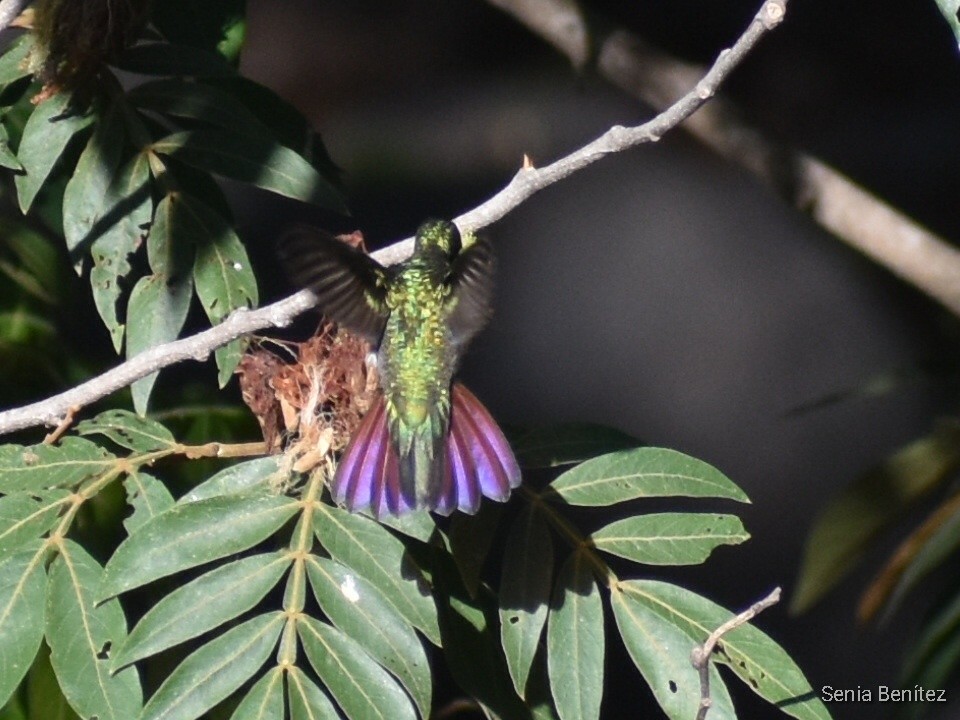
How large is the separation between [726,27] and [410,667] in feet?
13.2

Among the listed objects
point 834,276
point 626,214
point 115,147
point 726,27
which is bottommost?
point 115,147

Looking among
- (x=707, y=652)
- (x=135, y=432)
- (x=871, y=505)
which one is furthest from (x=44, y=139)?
(x=871, y=505)

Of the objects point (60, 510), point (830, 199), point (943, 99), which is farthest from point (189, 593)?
point (943, 99)

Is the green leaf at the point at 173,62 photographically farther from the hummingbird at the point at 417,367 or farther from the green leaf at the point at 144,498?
the green leaf at the point at 144,498

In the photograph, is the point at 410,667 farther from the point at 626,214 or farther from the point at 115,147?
the point at 626,214

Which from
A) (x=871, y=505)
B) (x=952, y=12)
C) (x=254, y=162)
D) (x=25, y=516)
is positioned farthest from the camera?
(x=871, y=505)

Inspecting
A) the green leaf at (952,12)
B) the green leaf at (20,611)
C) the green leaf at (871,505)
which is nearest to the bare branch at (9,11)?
the green leaf at (20,611)

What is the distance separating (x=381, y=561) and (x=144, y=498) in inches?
14.5

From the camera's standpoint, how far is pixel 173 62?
2012 mm

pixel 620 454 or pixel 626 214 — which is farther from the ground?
pixel 626 214

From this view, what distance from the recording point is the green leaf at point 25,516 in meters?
1.64

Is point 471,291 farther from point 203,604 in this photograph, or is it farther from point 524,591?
point 203,604

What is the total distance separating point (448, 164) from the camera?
5.26 m

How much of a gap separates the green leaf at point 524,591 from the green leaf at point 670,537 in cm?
8
